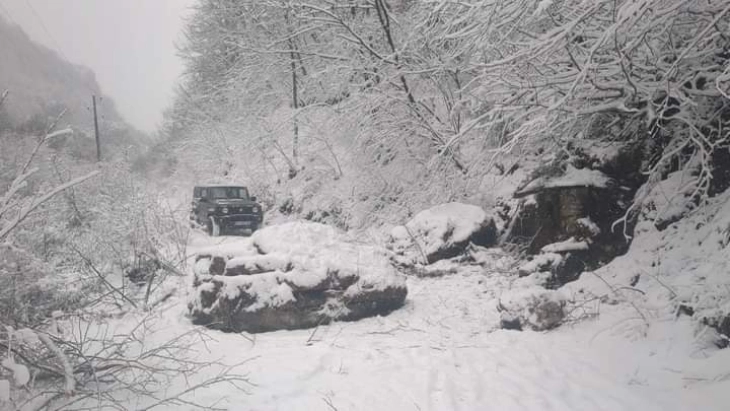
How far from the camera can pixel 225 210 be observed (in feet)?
42.4

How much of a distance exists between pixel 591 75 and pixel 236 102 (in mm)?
18215

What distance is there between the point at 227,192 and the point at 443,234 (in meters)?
8.93

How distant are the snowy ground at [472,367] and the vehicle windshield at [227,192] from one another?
9434 millimetres

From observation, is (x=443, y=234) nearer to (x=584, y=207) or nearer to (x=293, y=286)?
(x=584, y=207)

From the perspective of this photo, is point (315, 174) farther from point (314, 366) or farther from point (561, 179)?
point (314, 366)

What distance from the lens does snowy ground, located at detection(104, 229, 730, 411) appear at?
3.05m

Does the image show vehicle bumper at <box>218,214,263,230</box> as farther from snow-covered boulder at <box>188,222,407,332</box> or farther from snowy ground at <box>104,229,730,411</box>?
snowy ground at <box>104,229,730,411</box>

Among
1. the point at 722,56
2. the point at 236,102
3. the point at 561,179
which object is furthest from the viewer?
the point at 236,102

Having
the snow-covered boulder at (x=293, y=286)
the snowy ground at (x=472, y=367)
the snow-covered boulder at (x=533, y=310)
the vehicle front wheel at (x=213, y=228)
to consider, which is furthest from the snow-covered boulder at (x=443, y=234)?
the vehicle front wheel at (x=213, y=228)

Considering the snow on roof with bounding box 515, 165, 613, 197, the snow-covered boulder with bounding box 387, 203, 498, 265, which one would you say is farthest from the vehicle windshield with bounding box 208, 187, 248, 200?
the snow on roof with bounding box 515, 165, 613, 197

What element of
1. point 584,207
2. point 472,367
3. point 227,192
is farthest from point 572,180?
point 227,192

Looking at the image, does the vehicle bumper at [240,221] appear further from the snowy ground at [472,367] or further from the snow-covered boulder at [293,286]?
the snowy ground at [472,367]

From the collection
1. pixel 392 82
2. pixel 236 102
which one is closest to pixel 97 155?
pixel 236 102

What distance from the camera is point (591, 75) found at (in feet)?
13.5
